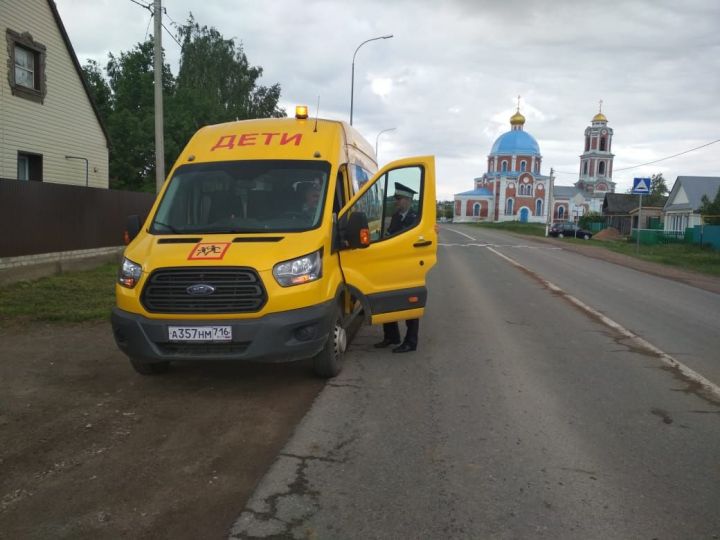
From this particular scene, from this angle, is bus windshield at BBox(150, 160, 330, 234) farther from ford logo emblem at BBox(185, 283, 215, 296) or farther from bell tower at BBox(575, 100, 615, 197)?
bell tower at BBox(575, 100, 615, 197)

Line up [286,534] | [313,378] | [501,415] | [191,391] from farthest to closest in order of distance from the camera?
[313,378] < [191,391] < [501,415] < [286,534]

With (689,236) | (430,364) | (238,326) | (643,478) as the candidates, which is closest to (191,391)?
(238,326)

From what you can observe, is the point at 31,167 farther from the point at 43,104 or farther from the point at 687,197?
the point at 687,197

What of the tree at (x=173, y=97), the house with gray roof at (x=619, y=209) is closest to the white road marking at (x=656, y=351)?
the tree at (x=173, y=97)

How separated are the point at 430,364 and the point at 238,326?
2.32 metres

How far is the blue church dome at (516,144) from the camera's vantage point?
101206mm

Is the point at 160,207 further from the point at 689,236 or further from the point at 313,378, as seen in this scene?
the point at 689,236

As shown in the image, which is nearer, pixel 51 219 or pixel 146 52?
pixel 51 219

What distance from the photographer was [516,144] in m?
102

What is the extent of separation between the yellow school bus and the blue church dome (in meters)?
99.4

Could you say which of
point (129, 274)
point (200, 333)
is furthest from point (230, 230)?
point (200, 333)

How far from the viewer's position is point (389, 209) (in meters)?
6.45

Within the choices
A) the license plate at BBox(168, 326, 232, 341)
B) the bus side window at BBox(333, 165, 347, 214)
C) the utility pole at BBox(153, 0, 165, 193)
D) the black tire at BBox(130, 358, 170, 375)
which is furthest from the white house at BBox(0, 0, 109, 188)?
the license plate at BBox(168, 326, 232, 341)

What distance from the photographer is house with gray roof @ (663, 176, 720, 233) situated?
48.7 metres
